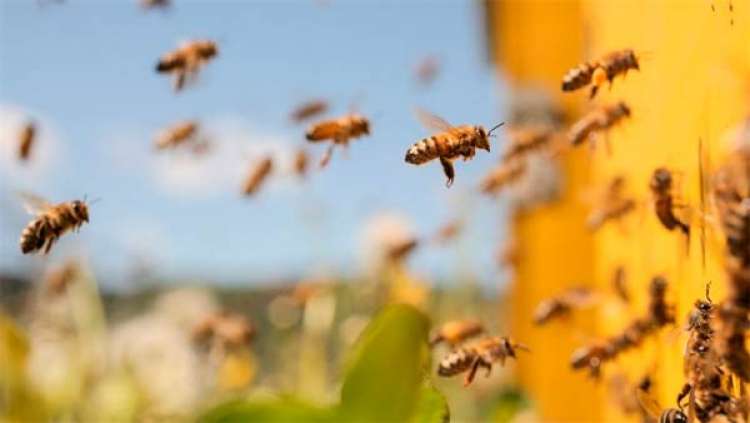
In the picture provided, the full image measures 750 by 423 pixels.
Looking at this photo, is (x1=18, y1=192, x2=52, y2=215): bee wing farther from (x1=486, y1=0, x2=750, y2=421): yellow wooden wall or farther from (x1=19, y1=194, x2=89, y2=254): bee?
(x1=486, y1=0, x2=750, y2=421): yellow wooden wall

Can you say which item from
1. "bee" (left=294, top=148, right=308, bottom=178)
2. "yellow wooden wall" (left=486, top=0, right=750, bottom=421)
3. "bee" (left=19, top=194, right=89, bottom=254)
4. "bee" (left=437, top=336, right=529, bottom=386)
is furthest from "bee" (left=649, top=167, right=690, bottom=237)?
"bee" (left=294, top=148, right=308, bottom=178)

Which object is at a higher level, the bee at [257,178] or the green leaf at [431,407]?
the bee at [257,178]

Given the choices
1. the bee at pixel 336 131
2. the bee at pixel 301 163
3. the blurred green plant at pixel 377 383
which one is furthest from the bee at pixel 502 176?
the blurred green plant at pixel 377 383

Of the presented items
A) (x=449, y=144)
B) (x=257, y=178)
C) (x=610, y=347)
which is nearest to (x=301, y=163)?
(x=257, y=178)

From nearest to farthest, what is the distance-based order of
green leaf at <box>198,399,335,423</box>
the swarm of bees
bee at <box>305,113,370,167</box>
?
green leaf at <box>198,399,335,423</box> → the swarm of bees → bee at <box>305,113,370,167</box>

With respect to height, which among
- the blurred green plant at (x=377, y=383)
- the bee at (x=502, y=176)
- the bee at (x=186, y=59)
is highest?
the bee at (x=186, y=59)

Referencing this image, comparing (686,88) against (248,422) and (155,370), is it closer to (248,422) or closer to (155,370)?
(248,422)

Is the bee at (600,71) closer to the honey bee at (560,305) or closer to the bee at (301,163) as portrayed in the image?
the honey bee at (560,305)
